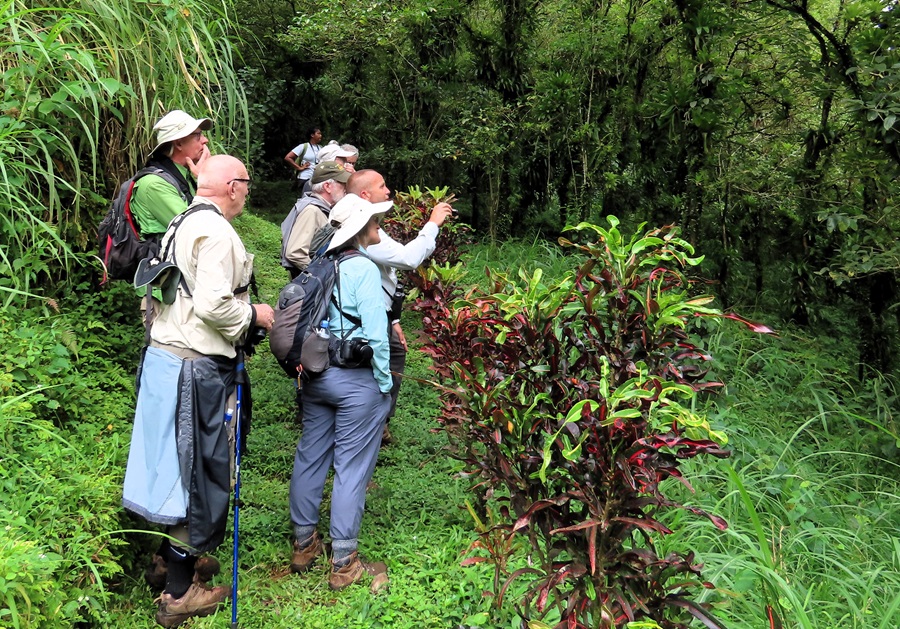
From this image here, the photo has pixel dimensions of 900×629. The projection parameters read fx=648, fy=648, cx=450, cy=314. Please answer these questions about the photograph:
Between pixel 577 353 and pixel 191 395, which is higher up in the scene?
pixel 577 353

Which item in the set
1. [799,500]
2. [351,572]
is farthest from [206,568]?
[799,500]

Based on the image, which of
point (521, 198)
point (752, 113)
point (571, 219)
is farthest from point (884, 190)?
point (521, 198)

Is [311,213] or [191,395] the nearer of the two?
[191,395]

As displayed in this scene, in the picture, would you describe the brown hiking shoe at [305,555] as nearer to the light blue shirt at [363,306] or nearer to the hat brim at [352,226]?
the light blue shirt at [363,306]

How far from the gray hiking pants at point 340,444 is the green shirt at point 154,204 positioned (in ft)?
3.44

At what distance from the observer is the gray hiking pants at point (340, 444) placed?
10.2 ft

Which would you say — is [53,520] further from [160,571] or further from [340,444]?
[340,444]

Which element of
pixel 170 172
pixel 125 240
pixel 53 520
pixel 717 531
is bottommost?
pixel 717 531

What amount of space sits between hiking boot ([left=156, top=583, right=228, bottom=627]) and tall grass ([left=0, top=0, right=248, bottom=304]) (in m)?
1.56

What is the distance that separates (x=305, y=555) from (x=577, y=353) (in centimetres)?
190

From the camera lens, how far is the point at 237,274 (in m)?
2.84

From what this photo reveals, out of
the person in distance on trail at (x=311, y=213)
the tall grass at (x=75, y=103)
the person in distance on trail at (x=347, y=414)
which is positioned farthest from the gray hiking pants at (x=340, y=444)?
the tall grass at (x=75, y=103)

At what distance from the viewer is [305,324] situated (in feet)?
10.2

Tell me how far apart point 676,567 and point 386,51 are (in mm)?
10407
